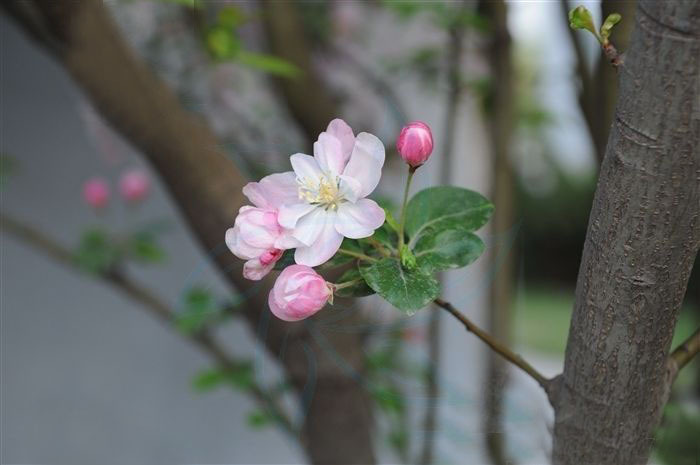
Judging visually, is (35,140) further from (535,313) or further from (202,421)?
(535,313)

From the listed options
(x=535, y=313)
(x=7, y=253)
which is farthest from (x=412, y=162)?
(x=535, y=313)

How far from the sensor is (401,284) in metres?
0.43

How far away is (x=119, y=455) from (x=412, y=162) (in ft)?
5.47

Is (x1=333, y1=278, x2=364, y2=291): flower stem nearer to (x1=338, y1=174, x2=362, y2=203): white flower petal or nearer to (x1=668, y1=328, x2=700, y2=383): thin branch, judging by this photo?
(x1=338, y1=174, x2=362, y2=203): white flower petal

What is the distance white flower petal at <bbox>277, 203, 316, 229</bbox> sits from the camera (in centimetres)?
43

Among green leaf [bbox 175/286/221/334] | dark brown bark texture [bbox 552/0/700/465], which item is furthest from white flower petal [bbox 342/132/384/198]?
green leaf [bbox 175/286/221/334]

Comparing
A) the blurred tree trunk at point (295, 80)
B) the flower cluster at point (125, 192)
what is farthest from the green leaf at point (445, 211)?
the flower cluster at point (125, 192)

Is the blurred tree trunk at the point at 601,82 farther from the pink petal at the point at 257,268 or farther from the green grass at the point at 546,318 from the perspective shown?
the green grass at the point at 546,318

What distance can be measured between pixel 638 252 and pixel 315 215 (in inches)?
6.6

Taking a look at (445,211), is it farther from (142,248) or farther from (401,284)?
(142,248)

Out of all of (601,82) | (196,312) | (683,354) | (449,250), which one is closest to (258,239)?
(449,250)

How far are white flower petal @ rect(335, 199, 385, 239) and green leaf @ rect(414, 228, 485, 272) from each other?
1.9 inches

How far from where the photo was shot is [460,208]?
513 millimetres

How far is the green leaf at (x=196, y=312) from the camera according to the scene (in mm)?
1159
